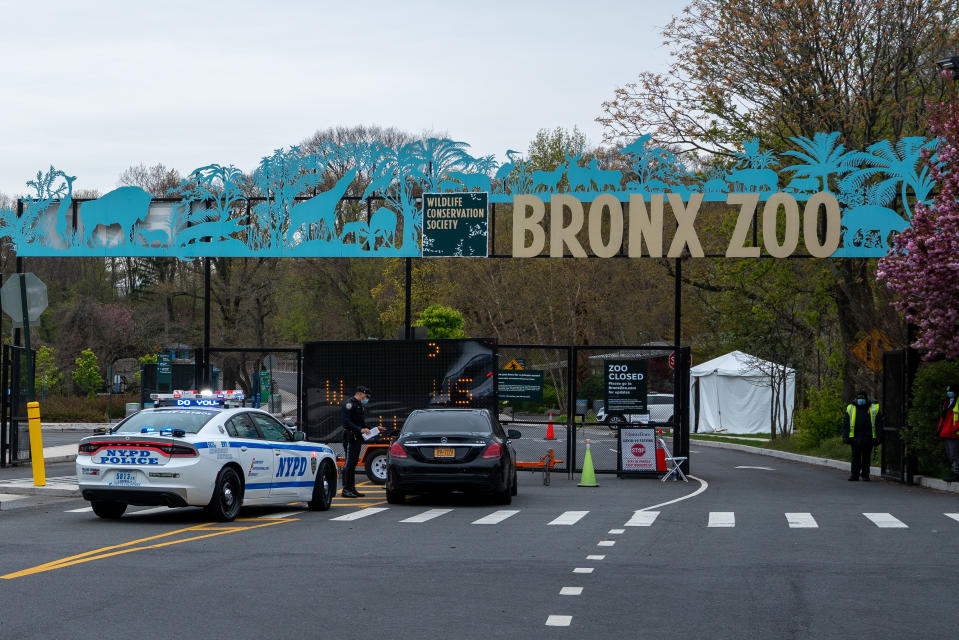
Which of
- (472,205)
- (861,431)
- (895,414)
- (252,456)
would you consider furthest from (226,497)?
(895,414)

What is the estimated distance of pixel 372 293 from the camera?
187ft

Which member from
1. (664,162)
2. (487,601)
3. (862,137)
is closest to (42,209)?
(664,162)

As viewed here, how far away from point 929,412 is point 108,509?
16.2 metres

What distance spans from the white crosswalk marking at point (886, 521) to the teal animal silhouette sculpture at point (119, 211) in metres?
17.6

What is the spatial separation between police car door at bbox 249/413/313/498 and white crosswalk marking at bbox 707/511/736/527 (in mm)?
5574

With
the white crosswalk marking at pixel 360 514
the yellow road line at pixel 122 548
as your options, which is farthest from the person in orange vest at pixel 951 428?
the yellow road line at pixel 122 548

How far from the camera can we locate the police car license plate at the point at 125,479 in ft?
46.7

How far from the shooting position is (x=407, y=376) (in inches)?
963

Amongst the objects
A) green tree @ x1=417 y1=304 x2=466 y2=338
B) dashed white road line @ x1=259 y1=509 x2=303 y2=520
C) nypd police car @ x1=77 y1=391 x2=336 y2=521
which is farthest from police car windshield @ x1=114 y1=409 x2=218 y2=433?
green tree @ x1=417 y1=304 x2=466 y2=338

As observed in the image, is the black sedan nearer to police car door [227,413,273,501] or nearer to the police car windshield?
police car door [227,413,273,501]

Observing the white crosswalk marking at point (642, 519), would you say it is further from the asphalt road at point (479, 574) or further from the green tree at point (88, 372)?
the green tree at point (88, 372)

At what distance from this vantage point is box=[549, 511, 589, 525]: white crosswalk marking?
51.2 ft

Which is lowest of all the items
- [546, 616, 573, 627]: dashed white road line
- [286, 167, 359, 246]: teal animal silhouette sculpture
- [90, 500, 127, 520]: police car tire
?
[90, 500, 127, 520]: police car tire

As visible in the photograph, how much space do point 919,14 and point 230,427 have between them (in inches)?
842
